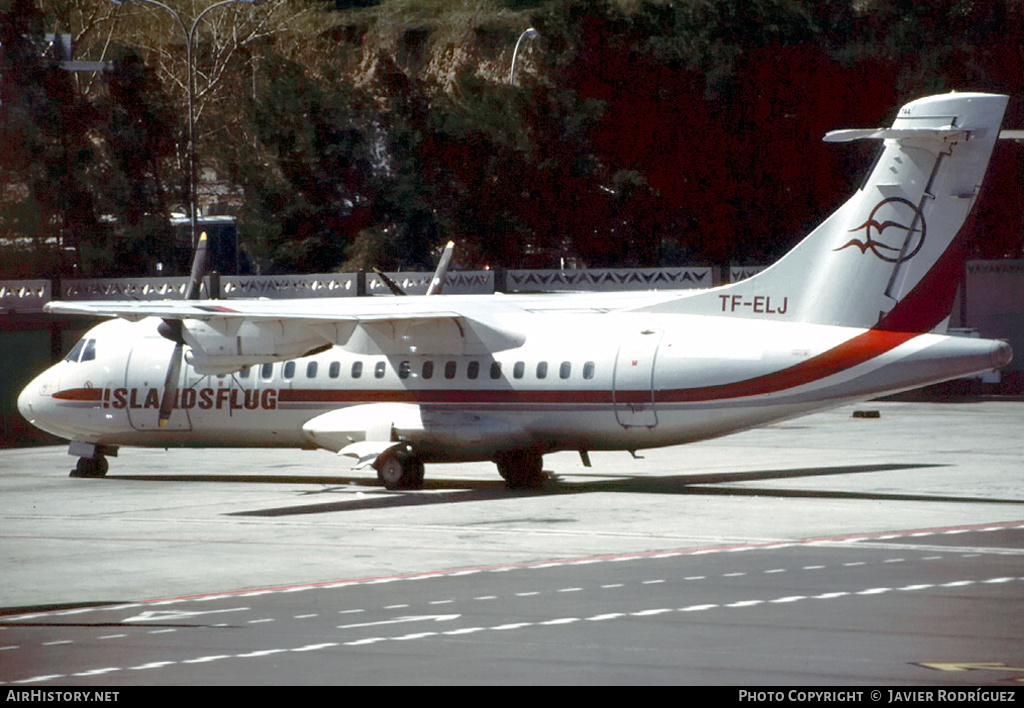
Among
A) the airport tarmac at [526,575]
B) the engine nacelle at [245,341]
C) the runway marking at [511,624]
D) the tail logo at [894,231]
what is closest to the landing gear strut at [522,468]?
the airport tarmac at [526,575]

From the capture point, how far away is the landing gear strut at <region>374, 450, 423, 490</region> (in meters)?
29.3

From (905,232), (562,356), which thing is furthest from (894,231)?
(562,356)

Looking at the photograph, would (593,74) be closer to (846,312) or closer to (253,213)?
(253,213)

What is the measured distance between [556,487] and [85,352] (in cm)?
976

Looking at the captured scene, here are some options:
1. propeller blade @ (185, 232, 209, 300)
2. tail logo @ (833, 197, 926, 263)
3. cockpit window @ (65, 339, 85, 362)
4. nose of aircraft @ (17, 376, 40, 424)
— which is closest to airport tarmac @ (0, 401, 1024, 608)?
nose of aircraft @ (17, 376, 40, 424)

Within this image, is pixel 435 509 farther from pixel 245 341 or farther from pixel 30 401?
pixel 30 401

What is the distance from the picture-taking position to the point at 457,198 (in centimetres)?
7431

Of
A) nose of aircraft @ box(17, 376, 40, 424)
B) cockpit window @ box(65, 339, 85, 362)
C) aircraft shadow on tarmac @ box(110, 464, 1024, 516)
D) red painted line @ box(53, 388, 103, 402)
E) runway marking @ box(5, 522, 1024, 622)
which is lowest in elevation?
aircraft shadow on tarmac @ box(110, 464, 1024, 516)

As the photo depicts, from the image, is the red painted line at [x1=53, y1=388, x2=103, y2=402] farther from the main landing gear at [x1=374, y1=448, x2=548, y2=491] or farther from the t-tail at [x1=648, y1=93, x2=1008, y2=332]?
the t-tail at [x1=648, y1=93, x2=1008, y2=332]

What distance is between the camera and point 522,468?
29625 millimetres

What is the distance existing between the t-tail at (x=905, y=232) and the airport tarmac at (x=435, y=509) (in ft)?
10.0

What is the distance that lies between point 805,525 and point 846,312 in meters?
4.72

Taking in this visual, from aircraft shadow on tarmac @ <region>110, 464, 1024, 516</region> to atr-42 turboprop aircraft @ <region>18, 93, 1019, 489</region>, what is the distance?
0.71 m

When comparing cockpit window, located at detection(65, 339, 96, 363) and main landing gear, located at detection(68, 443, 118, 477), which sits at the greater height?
cockpit window, located at detection(65, 339, 96, 363)
